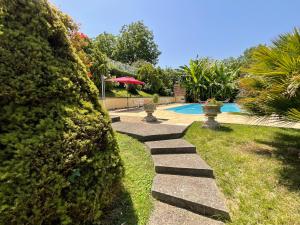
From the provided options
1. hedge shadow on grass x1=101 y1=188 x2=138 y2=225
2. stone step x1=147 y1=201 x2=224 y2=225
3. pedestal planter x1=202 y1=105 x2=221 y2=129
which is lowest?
stone step x1=147 y1=201 x2=224 y2=225

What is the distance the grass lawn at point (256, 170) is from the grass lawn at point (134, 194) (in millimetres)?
1293

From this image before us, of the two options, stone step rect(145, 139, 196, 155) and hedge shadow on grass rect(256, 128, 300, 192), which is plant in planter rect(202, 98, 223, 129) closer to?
hedge shadow on grass rect(256, 128, 300, 192)

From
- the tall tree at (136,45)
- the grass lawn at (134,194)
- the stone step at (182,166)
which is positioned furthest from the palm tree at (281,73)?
the tall tree at (136,45)

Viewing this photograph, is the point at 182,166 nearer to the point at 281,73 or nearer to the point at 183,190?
the point at 183,190

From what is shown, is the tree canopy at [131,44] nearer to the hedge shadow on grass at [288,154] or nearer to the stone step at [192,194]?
the hedge shadow on grass at [288,154]

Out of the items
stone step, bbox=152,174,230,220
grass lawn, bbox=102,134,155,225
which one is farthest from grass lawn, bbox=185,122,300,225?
grass lawn, bbox=102,134,155,225

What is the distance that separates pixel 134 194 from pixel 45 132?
1.89 meters

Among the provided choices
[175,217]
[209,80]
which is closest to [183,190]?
[175,217]

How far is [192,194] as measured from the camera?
3.10 meters

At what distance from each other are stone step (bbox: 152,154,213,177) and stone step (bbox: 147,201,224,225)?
99cm

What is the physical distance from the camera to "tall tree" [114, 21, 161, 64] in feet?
151

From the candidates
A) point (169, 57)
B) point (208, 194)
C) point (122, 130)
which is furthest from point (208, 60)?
point (169, 57)

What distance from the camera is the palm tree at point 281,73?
3.59 meters

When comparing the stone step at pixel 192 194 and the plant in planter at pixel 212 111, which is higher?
the plant in planter at pixel 212 111
